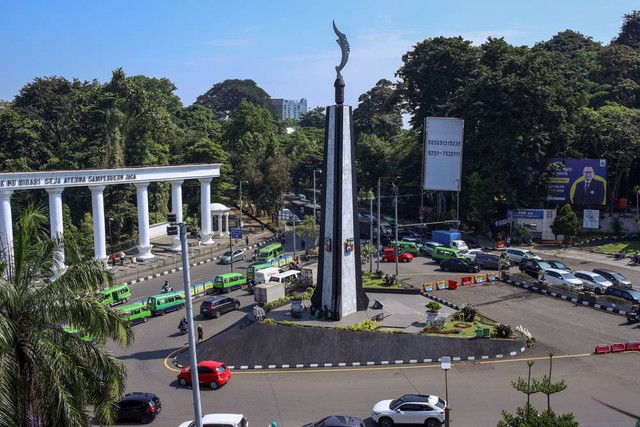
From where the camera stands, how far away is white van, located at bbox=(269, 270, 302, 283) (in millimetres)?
40312

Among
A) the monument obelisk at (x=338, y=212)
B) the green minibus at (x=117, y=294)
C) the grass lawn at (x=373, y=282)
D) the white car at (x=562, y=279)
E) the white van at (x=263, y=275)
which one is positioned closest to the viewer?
the monument obelisk at (x=338, y=212)

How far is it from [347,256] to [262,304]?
21.5 feet

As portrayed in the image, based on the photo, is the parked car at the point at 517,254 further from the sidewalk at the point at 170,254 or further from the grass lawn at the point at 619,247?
the sidewalk at the point at 170,254

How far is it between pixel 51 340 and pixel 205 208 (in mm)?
45162

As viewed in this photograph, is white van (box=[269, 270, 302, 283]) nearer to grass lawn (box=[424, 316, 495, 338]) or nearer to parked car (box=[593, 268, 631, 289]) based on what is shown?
grass lawn (box=[424, 316, 495, 338])

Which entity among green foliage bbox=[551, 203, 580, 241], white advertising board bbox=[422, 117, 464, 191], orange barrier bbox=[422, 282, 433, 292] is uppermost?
white advertising board bbox=[422, 117, 464, 191]

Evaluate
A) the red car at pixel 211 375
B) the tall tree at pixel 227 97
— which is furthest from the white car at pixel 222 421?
the tall tree at pixel 227 97

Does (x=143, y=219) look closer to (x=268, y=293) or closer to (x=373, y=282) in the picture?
(x=268, y=293)

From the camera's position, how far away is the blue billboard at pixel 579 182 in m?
56.6

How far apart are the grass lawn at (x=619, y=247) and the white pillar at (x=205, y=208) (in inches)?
1425

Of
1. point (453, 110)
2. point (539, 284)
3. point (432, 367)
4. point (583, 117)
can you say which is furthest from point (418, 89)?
point (432, 367)

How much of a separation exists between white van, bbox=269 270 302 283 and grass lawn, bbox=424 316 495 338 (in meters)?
13.4

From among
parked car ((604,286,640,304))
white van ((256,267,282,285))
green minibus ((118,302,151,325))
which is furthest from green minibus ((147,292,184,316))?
parked car ((604,286,640,304))

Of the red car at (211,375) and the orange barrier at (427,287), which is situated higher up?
the orange barrier at (427,287)
